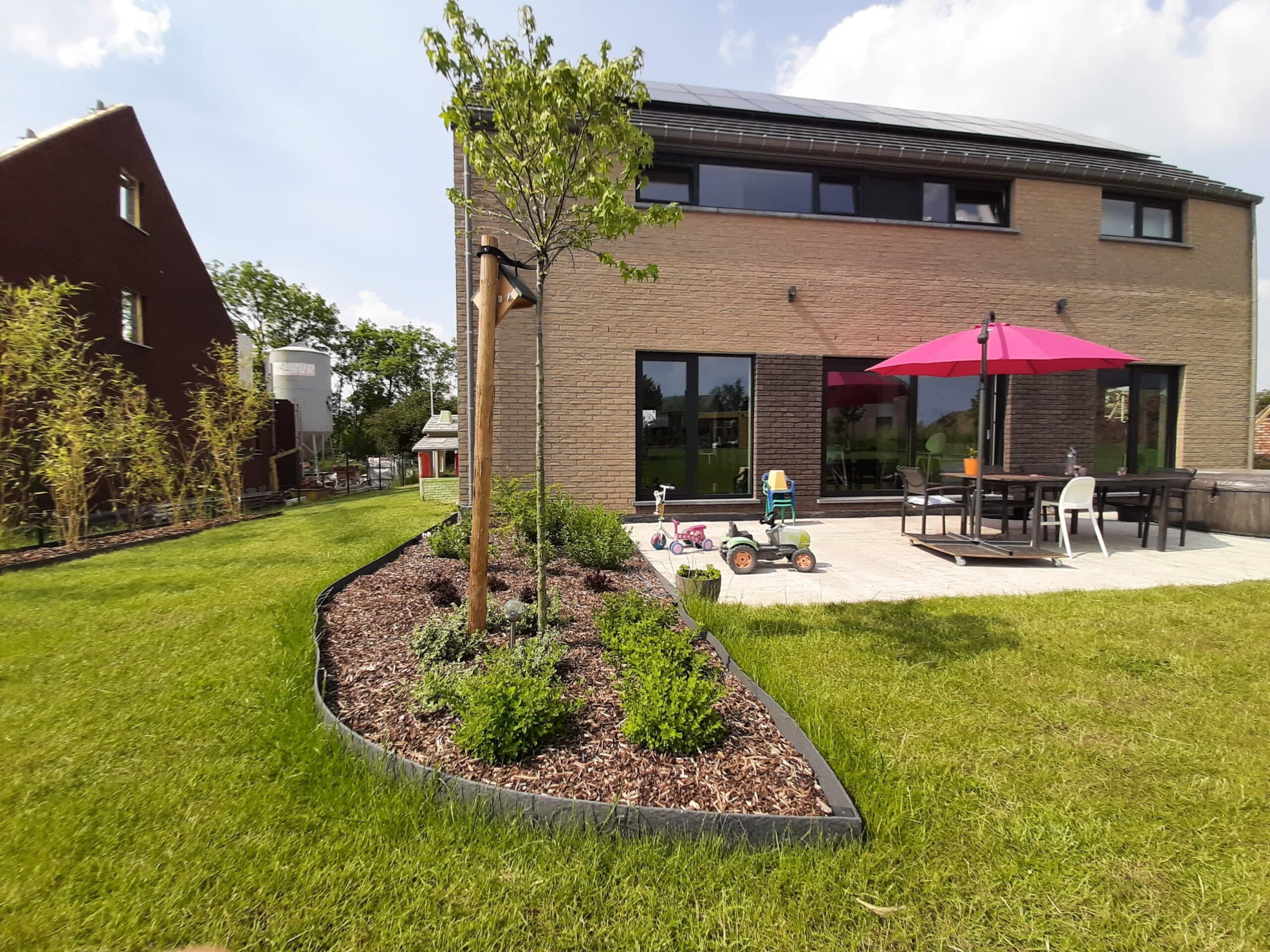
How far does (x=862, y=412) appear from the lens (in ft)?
28.9

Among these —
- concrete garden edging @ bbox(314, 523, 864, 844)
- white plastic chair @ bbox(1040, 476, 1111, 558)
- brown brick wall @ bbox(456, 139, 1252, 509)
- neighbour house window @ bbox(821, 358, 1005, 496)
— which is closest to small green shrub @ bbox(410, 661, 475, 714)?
concrete garden edging @ bbox(314, 523, 864, 844)

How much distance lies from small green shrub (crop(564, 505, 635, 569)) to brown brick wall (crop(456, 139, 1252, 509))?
2.66 metres

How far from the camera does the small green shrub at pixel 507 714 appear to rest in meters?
2.04

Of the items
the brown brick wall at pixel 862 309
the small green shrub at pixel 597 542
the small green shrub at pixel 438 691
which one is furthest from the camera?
the brown brick wall at pixel 862 309

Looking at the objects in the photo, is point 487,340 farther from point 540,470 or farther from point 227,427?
point 227,427

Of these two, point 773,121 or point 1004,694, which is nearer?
point 1004,694

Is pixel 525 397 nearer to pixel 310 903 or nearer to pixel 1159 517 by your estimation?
pixel 310 903

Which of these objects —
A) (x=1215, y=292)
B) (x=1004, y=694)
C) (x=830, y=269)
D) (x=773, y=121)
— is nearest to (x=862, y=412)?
(x=830, y=269)

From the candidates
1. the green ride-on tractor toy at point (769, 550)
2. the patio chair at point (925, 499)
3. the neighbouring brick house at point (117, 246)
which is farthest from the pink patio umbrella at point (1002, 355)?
the neighbouring brick house at point (117, 246)

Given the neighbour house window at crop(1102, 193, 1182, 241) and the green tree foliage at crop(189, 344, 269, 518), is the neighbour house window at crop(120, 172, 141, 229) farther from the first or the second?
the neighbour house window at crop(1102, 193, 1182, 241)

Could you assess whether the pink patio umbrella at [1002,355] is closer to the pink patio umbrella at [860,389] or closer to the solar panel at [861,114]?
the pink patio umbrella at [860,389]

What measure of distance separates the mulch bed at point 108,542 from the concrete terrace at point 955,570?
6.77m

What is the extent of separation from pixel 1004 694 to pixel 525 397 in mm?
6670

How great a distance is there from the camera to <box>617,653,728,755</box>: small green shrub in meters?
2.11
